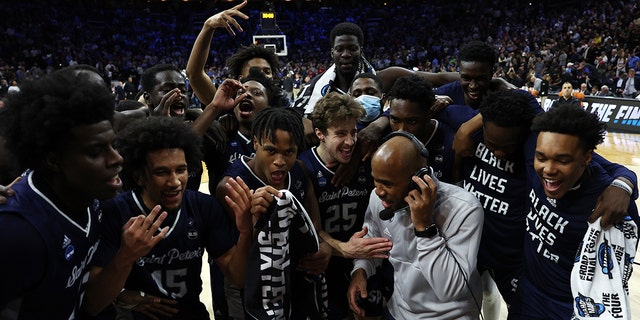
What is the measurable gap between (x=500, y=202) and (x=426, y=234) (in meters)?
0.94

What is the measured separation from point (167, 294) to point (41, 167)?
0.94m

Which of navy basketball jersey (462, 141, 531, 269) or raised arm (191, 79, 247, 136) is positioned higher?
raised arm (191, 79, 247, 136)

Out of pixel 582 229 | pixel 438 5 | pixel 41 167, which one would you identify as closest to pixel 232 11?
pixel 41 167

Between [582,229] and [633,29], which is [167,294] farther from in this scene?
[633,29]

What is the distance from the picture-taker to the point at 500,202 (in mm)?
3004

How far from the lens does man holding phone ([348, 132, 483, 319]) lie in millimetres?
2301

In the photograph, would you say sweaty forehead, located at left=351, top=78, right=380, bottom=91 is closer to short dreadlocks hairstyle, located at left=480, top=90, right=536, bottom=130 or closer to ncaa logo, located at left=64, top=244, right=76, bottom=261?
short dreadlocks hairstyle, located at left=480, top=90, right=536, bottom=130

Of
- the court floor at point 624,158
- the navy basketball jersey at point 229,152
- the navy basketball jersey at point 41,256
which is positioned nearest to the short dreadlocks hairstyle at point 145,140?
the navy basketball jersey at point 41,256

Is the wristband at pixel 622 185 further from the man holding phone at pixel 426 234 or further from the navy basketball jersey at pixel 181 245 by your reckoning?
the navy basketball jersey at pixel 181 245

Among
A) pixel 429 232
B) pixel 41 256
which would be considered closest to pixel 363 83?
pixel 429 232

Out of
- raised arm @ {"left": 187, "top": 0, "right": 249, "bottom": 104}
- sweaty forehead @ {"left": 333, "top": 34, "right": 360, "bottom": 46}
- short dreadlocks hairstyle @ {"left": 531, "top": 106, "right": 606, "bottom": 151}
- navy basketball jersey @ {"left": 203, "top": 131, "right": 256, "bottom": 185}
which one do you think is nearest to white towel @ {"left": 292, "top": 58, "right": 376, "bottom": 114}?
sweaty forehead @ {"left": 333, "top": 34, "right": 360, "bottom": 46}

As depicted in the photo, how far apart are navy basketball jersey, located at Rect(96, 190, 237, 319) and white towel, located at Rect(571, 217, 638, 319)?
5.62 feet

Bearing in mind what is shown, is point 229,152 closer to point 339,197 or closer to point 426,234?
point 339,197

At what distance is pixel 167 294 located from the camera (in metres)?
2.45
